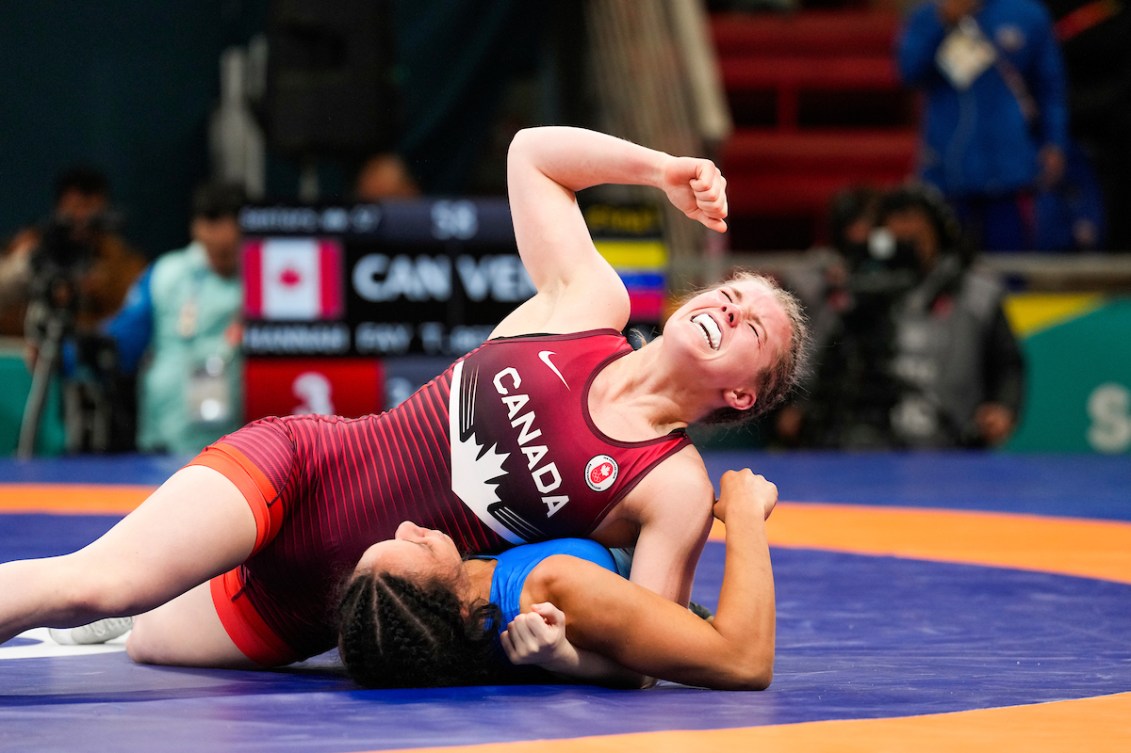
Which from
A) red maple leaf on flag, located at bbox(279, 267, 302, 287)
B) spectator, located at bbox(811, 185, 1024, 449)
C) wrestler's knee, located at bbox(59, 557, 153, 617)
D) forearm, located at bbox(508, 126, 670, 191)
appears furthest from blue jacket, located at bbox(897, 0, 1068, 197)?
wrestler's knee, located at bbox(59, 557, 153, 617)

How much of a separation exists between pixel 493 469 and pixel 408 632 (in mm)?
363

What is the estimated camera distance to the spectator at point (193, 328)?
23.9ft

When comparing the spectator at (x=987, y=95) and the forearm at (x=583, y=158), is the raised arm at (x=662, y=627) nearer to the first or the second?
the forearm at (x=583, y=158)

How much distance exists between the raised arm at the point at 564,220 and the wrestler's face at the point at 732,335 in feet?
0.58

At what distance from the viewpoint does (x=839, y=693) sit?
2645mm

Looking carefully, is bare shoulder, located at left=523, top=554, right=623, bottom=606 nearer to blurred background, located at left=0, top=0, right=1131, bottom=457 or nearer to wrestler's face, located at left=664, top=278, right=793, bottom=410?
wrestler's face, located at left=664, top=278, right=793, bottom=410

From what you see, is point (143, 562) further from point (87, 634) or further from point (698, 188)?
point (698, 188)

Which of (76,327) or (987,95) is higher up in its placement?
(987,95)

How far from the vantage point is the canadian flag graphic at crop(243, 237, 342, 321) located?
23.2ft

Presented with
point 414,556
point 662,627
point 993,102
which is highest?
point 993,102

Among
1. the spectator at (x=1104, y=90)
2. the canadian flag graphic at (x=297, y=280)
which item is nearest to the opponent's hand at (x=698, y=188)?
the canadian flag graphic at (x=297, y=280)

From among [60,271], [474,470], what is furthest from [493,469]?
[60,271]

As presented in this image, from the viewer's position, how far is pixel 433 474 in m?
2.93

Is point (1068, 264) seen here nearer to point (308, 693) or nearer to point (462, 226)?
point (462, 226)
